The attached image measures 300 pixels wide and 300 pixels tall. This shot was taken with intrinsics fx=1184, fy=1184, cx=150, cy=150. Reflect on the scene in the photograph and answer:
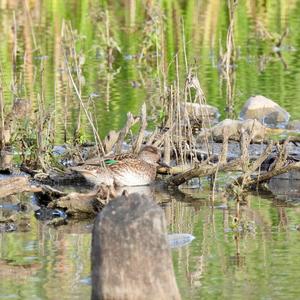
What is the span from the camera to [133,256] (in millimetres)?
5484

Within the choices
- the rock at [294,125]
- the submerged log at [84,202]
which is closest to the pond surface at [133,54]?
the rock at [294,125]

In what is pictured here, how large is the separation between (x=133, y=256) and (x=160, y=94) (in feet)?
22.4

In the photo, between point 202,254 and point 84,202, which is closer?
point 202,254

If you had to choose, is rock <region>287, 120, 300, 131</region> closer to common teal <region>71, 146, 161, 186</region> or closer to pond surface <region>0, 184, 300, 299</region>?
common teal <region>71, 146, 161, 186</region>

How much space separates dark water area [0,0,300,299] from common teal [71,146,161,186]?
1.41 feet

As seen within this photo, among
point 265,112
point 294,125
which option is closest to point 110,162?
point 294,125

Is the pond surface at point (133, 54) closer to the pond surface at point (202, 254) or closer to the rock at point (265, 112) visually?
the rock at point (265, 112)

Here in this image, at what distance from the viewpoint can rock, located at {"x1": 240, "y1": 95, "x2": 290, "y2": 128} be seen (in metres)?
12.9

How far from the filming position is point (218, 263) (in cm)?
735

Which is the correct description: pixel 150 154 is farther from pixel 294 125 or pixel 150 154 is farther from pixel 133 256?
pixel 133 256

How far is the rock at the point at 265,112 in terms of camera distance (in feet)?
42.5

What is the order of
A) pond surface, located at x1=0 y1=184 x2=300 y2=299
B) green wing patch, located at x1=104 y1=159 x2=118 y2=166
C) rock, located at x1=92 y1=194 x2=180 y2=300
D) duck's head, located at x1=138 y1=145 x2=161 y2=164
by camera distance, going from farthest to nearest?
duck's head, located at x1=138 y1=145 x2=161 y2=164 → green wing patch, located at x1=104 y1=159 x2=118 y2=166 → pond surface, located at x1=0 y1=184 x2=300 y2=299 → rock, located at x1=92 y1=194 x2=180 y2=300

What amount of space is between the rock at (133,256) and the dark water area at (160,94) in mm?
1045

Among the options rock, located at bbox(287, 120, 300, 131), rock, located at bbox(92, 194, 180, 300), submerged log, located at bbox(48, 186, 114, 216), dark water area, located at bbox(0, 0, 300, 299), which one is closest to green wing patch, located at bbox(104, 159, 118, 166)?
dark water area, located at bbox(0, 0, 300, 299)
